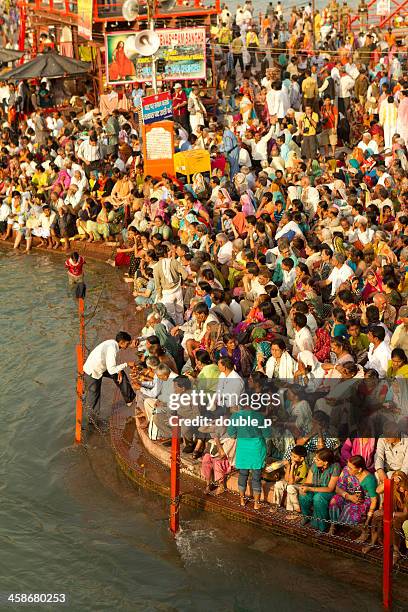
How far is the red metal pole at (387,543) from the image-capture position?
9789 millimetres

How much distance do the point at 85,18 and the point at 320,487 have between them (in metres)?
21.2

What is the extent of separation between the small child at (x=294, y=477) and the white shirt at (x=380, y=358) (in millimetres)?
1703

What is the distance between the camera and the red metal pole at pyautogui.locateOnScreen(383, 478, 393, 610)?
9789 millimetres

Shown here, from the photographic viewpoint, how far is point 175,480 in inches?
455

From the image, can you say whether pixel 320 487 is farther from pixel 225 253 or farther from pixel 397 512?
pixel 225 253

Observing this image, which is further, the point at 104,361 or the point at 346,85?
the point at 346,85

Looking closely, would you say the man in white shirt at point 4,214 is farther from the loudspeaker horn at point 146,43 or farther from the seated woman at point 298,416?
the seated woman at point 298,416

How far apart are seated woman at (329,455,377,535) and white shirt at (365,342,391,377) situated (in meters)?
1.81

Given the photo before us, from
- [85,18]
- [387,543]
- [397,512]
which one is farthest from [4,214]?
[387,543]

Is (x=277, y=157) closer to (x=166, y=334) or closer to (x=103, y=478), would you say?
(x=166, y=334)

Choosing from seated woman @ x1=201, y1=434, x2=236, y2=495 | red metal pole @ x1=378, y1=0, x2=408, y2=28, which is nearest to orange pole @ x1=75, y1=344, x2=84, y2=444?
seated woman @ x1=201, y1=434, x2=236, y2=495

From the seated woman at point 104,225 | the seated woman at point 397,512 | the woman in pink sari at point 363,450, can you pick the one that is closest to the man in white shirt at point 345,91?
the seated woman at point 104,225

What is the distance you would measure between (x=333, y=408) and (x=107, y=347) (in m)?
3.68

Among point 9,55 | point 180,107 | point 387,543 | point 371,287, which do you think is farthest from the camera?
point 9,55
